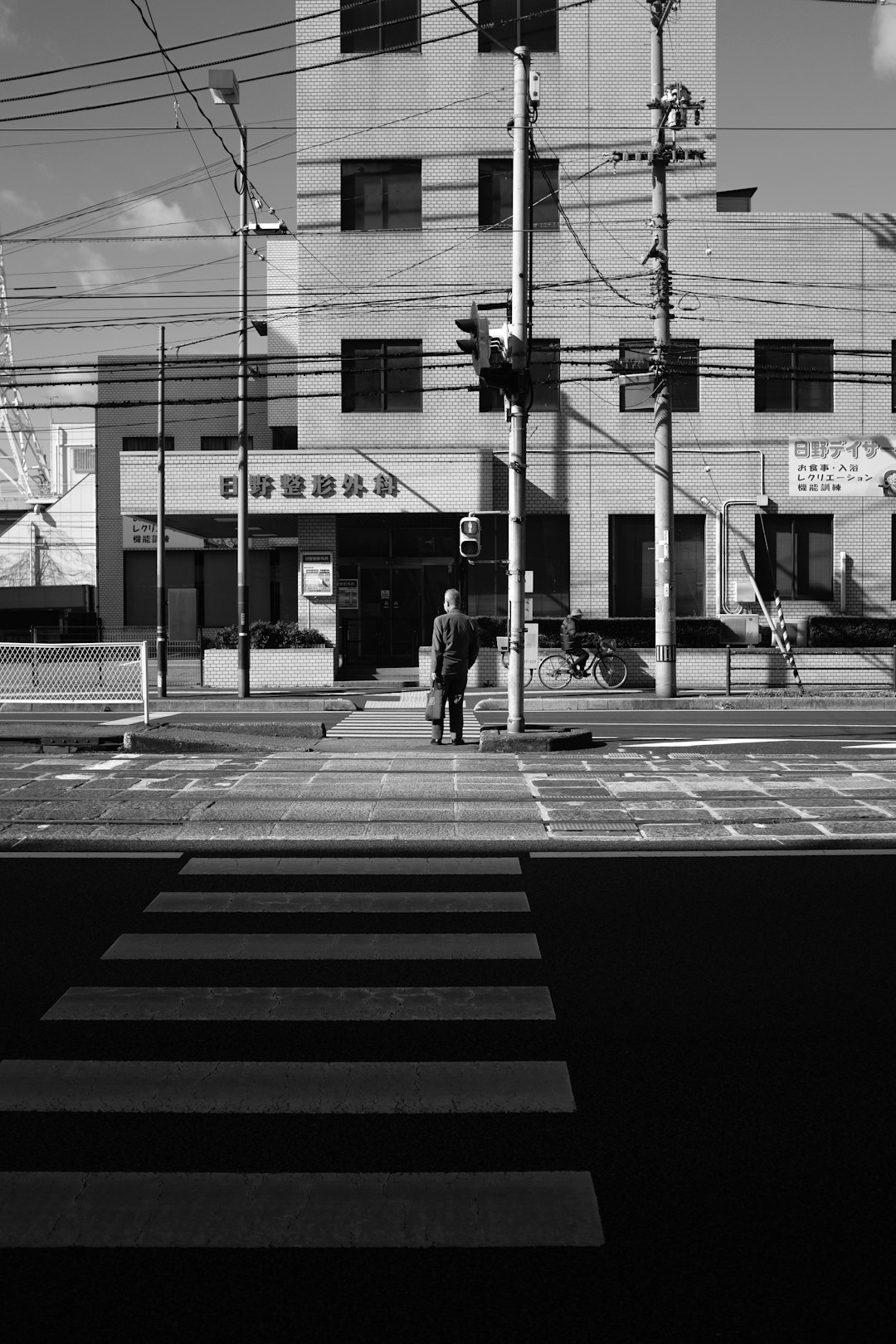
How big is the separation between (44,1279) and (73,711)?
723 inches

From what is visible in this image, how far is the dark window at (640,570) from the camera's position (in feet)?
93.2

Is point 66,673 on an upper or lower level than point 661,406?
lower

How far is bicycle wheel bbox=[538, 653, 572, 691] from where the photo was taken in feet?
82.3

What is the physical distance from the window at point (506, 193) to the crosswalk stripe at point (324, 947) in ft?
82.7

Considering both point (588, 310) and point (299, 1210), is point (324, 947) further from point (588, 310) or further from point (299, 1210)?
point (588, 310)

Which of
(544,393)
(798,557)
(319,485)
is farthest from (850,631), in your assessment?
(319,485)

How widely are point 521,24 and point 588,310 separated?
277 inches

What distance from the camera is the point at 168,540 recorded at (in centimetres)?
3697

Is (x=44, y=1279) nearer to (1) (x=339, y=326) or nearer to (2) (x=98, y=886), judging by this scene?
(2) (x=98, y=886)

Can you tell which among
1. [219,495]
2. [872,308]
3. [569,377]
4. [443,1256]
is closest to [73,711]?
[219,495]

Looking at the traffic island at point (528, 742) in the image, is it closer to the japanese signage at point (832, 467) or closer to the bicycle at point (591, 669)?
the bicycle at point (591, 669)

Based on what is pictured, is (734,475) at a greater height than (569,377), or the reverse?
(569,377)

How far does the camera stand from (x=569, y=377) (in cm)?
2842

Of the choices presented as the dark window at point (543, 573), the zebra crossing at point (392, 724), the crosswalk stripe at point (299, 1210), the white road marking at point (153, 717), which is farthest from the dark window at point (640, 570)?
the crosswalk stripe at point (299, 1210)
